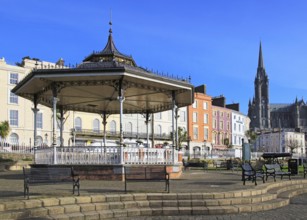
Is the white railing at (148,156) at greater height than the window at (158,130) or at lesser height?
lesser

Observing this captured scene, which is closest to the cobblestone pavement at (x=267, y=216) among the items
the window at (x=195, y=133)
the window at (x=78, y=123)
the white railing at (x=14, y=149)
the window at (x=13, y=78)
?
the white railing at (x=14, y=149)

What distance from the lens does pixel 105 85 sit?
19.7m

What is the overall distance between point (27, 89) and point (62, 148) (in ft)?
16.1

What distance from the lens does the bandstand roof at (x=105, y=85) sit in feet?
58.3

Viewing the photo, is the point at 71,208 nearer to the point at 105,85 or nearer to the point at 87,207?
the point at 87,207

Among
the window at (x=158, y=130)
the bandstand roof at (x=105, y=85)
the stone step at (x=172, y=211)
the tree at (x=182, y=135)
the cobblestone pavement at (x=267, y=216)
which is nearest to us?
the stone step at (x=172, y=211)

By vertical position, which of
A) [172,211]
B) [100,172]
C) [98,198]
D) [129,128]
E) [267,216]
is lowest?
[267,216]

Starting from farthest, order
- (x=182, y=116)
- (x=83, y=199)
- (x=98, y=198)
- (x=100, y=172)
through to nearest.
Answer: (x=182, y=116) < (x=100, y=172) < (x=98, y=198) < (x=83, y=199)

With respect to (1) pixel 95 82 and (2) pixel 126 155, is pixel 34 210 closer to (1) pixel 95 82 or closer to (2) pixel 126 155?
(2) pixel 126 155

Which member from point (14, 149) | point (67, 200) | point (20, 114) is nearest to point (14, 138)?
point (20, 114)

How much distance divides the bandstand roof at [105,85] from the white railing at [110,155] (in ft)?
9.35

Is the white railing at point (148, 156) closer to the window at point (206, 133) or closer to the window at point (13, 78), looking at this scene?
the window at point (13, 78)

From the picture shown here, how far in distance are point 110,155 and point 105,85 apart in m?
3.87

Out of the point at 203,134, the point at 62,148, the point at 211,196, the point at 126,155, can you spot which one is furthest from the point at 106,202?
the point at 203,134
